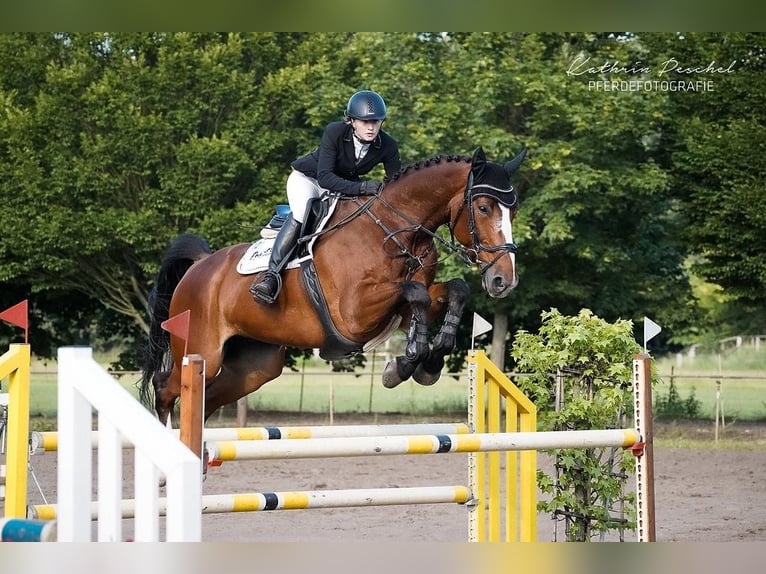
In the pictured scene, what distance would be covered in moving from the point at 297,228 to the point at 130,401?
2730 mm

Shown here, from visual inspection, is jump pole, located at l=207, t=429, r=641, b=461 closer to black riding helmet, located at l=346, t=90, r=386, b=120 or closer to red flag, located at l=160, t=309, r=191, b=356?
red flag, located at l=160, t=309, r=191, b=356

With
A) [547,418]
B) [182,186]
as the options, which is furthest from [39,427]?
[547,418]

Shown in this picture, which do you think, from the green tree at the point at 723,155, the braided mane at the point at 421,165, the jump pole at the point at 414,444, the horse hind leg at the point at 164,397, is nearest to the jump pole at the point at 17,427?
the jump pole at the point at 414,444

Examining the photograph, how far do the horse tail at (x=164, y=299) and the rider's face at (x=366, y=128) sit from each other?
1.38 metres

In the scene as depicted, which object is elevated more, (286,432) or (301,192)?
(301,192)

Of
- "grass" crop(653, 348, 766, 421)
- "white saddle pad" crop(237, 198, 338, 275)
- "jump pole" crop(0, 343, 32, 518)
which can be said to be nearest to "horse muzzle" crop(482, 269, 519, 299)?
"white saddle pad" crop(237, 198, 338, 275)

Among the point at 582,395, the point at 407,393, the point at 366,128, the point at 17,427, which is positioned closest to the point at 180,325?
the point at 17,427

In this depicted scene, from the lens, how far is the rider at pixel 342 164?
183 inches

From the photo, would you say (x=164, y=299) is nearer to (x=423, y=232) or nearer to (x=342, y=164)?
(x=342, y=164)

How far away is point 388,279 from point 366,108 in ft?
2.42

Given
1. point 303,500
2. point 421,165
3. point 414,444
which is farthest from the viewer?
point 421,165

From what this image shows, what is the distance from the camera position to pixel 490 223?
4371mm

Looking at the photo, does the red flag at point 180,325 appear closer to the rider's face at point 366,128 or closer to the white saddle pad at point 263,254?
the white saddle pad at point 263,254

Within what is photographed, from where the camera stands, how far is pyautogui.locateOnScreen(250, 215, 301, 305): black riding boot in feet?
15.6
